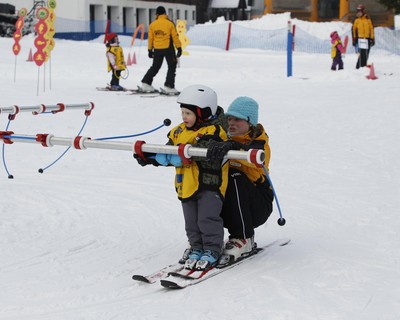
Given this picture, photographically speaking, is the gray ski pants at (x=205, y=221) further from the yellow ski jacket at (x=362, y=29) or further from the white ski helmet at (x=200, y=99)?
the yellow ski jacket at (x=362, y=29)

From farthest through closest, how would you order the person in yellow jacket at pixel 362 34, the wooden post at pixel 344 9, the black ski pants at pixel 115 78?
1. the wooden post at pixel 344 9
2. the person in yellow jacket at pixel 362 34
3. the black ski pants at pixel 115 78

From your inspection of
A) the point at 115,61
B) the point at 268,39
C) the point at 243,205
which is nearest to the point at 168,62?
the point at 115,61

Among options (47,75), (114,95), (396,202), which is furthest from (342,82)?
(396,202)

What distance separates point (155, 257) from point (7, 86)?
11.0 metres

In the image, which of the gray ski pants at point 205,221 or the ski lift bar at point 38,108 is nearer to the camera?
the gray ski pants at point 205,221

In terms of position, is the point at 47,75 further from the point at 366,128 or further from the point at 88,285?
the point at 88,285

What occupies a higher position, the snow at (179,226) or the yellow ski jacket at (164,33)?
the yellow ski jacket at (164,33)

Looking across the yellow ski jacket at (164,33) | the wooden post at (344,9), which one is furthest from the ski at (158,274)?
the wooden post at (344,9)

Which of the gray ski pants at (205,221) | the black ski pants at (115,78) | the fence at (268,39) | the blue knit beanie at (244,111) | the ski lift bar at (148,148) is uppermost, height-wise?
the blue knit beanie at (244,111)

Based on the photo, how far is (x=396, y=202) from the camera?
21.8 ft

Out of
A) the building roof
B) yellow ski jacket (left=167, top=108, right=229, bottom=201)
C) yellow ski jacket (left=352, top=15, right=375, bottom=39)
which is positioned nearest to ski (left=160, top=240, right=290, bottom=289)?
yellow ski jacket (left=167, top=108, right=229, bottom=201)

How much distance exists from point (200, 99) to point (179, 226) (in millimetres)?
1573

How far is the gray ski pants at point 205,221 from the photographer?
179 inches

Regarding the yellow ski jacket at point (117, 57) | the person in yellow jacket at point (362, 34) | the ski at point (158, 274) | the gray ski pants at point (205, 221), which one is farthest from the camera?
the person in yellow jacket at point (362, 34)
